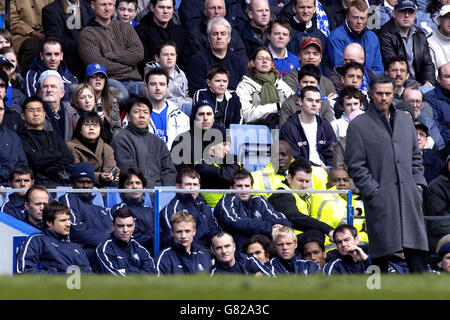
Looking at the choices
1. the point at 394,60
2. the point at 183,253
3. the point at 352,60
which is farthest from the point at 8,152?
the point at 394,60

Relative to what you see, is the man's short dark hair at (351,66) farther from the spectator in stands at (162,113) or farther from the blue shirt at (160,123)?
the blue shirt at (160,123)

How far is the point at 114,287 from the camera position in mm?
4680

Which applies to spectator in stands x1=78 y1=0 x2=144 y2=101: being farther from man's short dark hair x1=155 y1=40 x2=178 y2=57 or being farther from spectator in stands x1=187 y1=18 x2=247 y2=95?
spectator in stands x1=187 y1=18 x2=247 y2=95

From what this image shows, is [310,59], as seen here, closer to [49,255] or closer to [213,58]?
[213,58]

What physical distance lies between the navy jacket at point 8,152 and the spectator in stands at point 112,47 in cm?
219

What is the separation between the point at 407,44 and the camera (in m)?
15.1

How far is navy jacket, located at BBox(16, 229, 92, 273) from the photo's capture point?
8625 millimetres

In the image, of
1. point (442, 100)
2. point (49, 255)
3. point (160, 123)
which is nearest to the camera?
point (49, 255)

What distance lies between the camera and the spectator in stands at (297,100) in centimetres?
1264

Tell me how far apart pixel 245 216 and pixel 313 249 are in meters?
0.68

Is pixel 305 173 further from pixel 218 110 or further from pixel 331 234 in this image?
pixel 218 110

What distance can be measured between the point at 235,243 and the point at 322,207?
94cm

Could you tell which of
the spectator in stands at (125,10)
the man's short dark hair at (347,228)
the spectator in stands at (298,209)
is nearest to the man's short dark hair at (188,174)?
the spectator in stands at (298,209)
